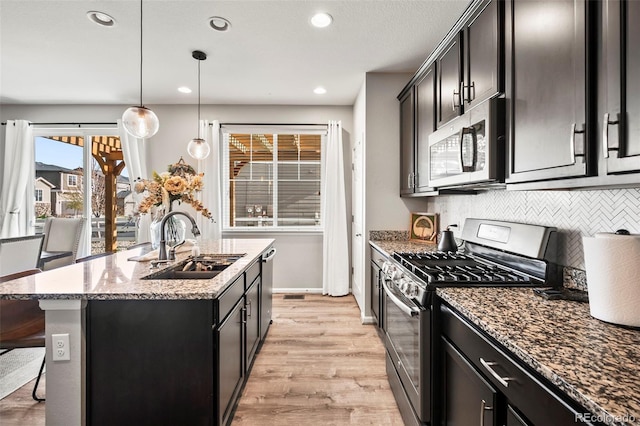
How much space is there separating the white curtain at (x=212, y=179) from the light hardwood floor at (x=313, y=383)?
177 cm

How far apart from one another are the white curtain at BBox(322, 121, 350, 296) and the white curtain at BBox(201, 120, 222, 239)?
1.54 m

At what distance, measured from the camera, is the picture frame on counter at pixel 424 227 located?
3.17 m

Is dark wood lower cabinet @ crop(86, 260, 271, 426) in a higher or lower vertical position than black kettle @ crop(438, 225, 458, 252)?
lower

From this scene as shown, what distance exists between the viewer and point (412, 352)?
1.61 m

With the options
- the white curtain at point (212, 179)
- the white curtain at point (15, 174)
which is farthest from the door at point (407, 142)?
the white curtain at point (15, 174)

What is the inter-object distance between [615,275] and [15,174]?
6.33 m

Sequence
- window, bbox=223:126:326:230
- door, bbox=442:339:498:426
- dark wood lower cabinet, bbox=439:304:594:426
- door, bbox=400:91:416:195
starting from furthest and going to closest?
window, bbox=223:126:326:230 → door, bbox=400:91:416:195 → door, bbox=442:339:498:426 → dark wood lower cabinet, bbox=439:304:594:426

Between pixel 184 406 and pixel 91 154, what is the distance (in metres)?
4.60

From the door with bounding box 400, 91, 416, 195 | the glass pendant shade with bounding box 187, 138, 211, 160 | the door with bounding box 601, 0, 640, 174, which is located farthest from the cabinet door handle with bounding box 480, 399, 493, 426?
the glass pendant shade with bounding box 187, 138, 211, 160

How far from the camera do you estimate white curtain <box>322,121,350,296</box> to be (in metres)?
4.34

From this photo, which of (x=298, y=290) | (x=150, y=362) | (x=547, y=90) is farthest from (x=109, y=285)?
(x=298, y=290)

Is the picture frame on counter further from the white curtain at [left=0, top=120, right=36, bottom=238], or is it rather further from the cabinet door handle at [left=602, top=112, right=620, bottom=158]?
the white curtain at [left=0, top=120, right=36, bottom=238]

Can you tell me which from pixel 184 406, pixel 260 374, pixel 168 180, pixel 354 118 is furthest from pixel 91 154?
pixel 184 406

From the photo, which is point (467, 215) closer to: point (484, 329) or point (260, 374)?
point (484, 329)
